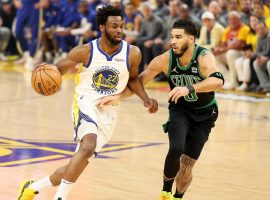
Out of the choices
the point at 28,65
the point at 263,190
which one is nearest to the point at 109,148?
the point at 263,190

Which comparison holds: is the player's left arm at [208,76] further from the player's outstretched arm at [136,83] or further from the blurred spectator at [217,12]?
the blurred spectator at [217,12]

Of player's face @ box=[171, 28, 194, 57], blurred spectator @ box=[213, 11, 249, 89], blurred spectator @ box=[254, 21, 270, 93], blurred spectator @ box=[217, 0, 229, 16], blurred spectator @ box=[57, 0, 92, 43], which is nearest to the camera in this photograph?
player's face @ box=[171, 28, 194, 57]

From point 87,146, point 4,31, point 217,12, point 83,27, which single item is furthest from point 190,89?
point 4,31

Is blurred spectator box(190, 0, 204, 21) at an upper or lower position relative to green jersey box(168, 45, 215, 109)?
lower

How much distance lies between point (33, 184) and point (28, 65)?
483 inches

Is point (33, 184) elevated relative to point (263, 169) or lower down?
elevated

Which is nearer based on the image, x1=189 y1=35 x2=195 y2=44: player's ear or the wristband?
the wristband

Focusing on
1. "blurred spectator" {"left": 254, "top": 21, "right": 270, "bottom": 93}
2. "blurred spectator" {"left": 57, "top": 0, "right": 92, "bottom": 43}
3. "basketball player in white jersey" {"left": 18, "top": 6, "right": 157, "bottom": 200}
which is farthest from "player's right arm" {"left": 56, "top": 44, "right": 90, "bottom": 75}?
"blurred spectator" {"left": 57, "top": 0, "right": 92, "bottom": 43}

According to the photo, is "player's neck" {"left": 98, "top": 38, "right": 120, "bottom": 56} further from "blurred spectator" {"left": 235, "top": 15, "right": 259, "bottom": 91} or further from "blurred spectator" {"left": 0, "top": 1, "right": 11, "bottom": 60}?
"blurred spectator" {"left": 0, "top": 1, "right": 11, "bottom": 60}

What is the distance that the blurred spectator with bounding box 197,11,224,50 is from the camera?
1560cm

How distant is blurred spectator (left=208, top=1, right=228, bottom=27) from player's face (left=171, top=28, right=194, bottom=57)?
966cm

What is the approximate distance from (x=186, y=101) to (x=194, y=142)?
387mm

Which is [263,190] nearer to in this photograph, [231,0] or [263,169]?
[263,169]

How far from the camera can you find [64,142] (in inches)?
387
